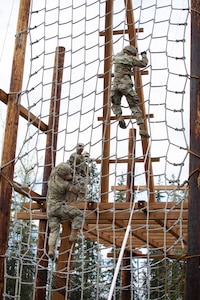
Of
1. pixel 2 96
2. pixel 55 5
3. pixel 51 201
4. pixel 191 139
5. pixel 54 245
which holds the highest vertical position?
pixel 55 5

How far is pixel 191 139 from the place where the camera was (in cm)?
361

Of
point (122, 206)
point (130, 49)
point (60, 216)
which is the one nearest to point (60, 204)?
point (60, 216)

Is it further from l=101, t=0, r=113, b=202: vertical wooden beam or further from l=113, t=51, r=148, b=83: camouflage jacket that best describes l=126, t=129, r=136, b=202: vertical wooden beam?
l=113, t=51, r=148, b=83: camouflage jacket

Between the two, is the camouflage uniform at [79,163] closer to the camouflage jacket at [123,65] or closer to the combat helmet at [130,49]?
the camouflage jacket at [123,65]

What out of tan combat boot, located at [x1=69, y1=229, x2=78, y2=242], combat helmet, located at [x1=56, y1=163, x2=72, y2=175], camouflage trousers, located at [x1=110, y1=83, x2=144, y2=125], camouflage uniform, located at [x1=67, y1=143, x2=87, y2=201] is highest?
camouflage trousers, located at [x1=110, y1=83, x2=144, y2=125]

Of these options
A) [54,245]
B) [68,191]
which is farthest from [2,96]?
[54,245]

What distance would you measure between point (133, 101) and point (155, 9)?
3.08 feet

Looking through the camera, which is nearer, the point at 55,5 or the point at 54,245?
the point at 54,245

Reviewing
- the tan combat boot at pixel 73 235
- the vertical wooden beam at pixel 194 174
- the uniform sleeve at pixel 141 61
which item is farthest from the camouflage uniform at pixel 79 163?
the vertical wooden beam at pixel 194 174

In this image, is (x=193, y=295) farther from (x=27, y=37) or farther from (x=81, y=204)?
(x=27, y=37)

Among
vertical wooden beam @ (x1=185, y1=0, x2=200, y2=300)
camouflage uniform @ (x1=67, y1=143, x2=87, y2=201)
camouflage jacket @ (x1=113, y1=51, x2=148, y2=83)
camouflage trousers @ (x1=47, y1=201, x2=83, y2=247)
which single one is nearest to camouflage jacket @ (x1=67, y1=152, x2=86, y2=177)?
camouflage uniform @ (x1=67, y1=143, x2=87, y2=201)

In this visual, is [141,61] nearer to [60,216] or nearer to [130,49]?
[130,49]

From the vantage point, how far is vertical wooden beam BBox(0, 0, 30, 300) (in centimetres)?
466

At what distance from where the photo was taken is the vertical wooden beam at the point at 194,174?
3.25 metres
